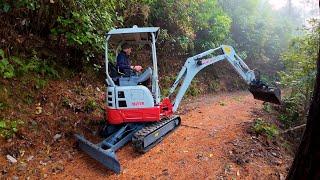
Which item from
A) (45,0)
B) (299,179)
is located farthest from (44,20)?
(299,179)

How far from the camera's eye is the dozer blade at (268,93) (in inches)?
378

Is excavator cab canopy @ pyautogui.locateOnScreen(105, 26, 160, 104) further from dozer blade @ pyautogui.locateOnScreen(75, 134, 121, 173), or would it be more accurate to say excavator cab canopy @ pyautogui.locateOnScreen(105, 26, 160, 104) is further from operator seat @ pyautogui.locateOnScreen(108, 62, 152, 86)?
dozer blade @ pyautogui.locateOnScreen(75, 134, 121, 173)

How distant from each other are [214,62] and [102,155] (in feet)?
15.8

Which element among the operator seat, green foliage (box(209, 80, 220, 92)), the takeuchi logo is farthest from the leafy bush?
green foliage (box(209, 80, 220, 92))

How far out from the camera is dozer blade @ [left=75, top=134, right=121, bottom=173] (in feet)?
21.2

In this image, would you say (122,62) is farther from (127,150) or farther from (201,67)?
(201,67)

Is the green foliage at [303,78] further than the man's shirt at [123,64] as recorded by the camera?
Yes

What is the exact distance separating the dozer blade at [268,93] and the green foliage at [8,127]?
6397mm

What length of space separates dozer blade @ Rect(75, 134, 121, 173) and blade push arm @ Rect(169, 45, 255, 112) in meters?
2.94

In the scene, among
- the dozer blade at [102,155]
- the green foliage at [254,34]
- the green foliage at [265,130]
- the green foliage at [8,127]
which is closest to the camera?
the dozer blade at [102,155]

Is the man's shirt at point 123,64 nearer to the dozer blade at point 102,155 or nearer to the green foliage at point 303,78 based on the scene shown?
the dozer blade at point 102,155

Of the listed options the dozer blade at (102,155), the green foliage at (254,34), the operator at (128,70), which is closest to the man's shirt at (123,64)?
the operator at (128,70)

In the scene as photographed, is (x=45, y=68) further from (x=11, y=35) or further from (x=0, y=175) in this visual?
(x=0, y=175)

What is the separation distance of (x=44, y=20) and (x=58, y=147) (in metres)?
3.90
